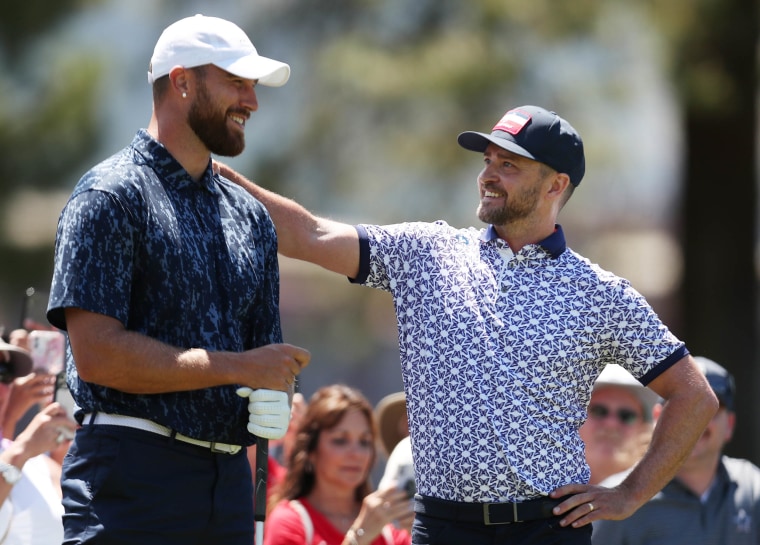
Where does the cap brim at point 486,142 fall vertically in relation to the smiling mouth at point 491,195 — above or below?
above

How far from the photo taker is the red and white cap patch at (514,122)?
4.45m

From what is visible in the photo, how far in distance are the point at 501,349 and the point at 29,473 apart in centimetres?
210

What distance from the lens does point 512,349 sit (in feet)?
13.6

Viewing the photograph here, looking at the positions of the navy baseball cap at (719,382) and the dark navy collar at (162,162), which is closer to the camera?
the dark navy collar at (162,162)

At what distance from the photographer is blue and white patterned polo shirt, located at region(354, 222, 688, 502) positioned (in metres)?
4.09

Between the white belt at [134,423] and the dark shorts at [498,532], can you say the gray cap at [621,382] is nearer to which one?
the dark shorts at [498,532]

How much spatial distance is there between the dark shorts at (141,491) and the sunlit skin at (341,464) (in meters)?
2.28

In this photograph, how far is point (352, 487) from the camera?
5.94 meters

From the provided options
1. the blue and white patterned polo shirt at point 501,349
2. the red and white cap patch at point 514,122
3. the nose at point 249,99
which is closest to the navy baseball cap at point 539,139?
the red and white cap patch at point 514,122

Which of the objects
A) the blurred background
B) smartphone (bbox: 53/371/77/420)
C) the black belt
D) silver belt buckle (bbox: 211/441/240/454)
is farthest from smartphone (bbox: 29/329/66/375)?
the blurred background

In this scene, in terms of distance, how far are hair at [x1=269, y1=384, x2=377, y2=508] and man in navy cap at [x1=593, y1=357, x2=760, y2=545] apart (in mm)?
1303

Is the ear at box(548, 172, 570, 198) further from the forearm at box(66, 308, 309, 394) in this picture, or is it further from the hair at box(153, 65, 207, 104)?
the forearm at box(66, 308, 309, 394)

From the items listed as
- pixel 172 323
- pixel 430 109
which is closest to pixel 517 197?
pixel 172 323

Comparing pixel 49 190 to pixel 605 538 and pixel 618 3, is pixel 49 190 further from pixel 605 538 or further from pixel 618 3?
pixel 605 538
